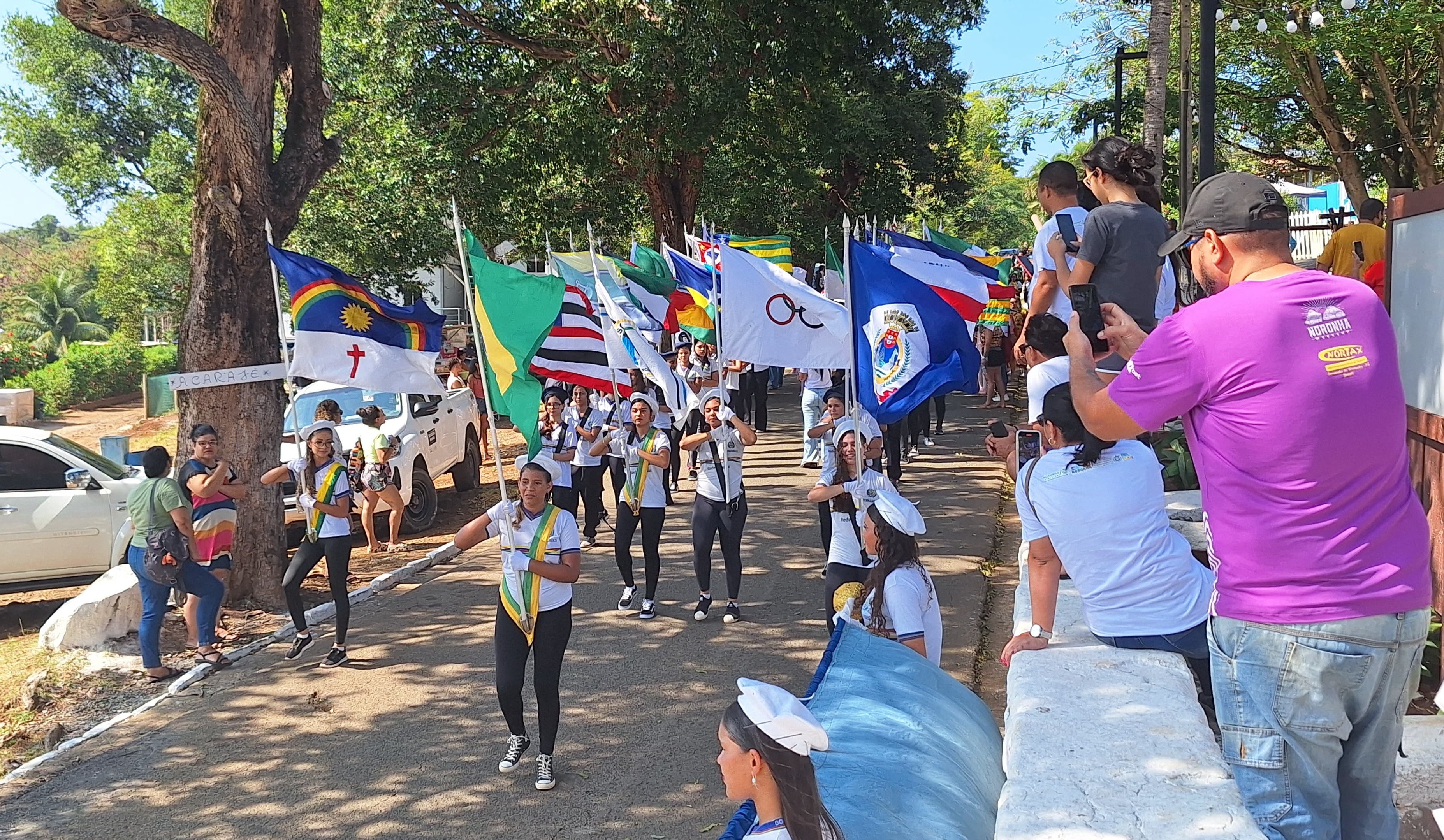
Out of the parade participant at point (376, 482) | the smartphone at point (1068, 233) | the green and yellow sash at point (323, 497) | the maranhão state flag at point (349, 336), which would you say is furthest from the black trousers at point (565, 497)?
the smartphone at point (1068, 233)

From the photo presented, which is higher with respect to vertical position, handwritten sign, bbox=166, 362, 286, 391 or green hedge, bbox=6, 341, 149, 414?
green hedge, bbox=6, 341, 149, 414

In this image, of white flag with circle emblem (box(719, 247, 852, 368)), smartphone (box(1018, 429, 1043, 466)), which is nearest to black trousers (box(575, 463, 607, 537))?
white flag with circle emblem (box(719, 247, 852, 368))

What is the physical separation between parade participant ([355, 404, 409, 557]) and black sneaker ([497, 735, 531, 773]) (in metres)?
6.37

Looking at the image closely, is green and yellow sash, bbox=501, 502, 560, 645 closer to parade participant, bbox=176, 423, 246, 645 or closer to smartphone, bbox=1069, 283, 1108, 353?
parade participant, bbox=176, 423, 246, 645

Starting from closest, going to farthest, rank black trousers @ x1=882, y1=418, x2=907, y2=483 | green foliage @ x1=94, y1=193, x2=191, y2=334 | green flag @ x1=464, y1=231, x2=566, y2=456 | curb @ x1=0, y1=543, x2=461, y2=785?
green flag @ x1=464, y1=231, x2=566, y2=456, curb @ x1=0, y1=543, x2=461, y2=785, black trousers @ x1=882, y1=418, x2=907, y2=483, green foliage @ x1=94, y1=193, x2=191, y2=334

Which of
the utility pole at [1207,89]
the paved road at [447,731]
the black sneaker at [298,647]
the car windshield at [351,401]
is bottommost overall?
the paved road at [447,731]

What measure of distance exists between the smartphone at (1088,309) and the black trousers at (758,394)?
52.0 ft

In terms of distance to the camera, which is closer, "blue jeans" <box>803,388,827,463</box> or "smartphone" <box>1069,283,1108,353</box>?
"smartphone" <box>1069,283,1108,353</box>

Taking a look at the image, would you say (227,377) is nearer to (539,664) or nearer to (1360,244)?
(539,664)

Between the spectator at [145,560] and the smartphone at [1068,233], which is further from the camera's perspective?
the spectator at [145,560]

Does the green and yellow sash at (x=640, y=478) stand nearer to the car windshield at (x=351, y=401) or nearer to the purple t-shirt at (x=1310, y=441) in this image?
the car windshield at (x=351, y=401)

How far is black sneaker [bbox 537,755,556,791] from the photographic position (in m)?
6.46

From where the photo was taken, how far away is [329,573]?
883 cm

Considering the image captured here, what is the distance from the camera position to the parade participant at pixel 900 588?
5.73m
